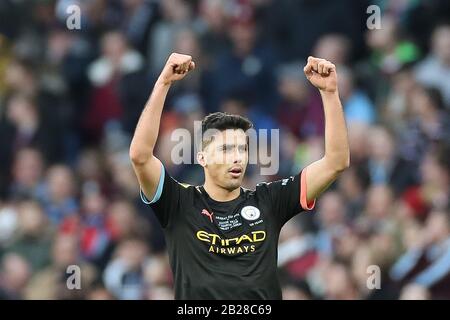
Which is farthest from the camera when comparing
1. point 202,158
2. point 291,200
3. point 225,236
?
point 202,158

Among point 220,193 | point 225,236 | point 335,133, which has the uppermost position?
point 335,133

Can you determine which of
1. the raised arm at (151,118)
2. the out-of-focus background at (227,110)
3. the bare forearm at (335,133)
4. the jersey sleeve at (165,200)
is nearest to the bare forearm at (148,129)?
the raised arm at (151,118)

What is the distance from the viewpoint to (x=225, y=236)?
6.84m

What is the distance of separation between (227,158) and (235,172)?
94 millimetres

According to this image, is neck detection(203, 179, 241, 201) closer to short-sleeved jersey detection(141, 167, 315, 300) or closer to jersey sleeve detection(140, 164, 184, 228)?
short-sleeved jersey detection(141, 167, 315, 300)

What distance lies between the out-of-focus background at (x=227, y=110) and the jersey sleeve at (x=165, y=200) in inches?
135

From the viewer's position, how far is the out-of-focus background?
34.7 ft

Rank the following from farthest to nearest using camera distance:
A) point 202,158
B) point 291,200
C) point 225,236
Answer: point 202,158, point 291,200, point 225,236

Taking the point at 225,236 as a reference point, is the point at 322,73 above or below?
above

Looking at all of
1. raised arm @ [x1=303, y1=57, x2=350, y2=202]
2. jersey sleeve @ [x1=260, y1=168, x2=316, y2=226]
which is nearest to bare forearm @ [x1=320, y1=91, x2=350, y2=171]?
raised arm @ [x1=303, y1=57, x2=350, y2=202]

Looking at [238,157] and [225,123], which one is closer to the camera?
[238,157]

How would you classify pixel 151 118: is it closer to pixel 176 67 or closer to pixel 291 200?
pixel 176 67

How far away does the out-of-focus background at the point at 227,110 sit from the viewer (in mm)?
10570

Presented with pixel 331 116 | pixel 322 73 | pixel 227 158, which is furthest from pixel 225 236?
pixel 322 73
